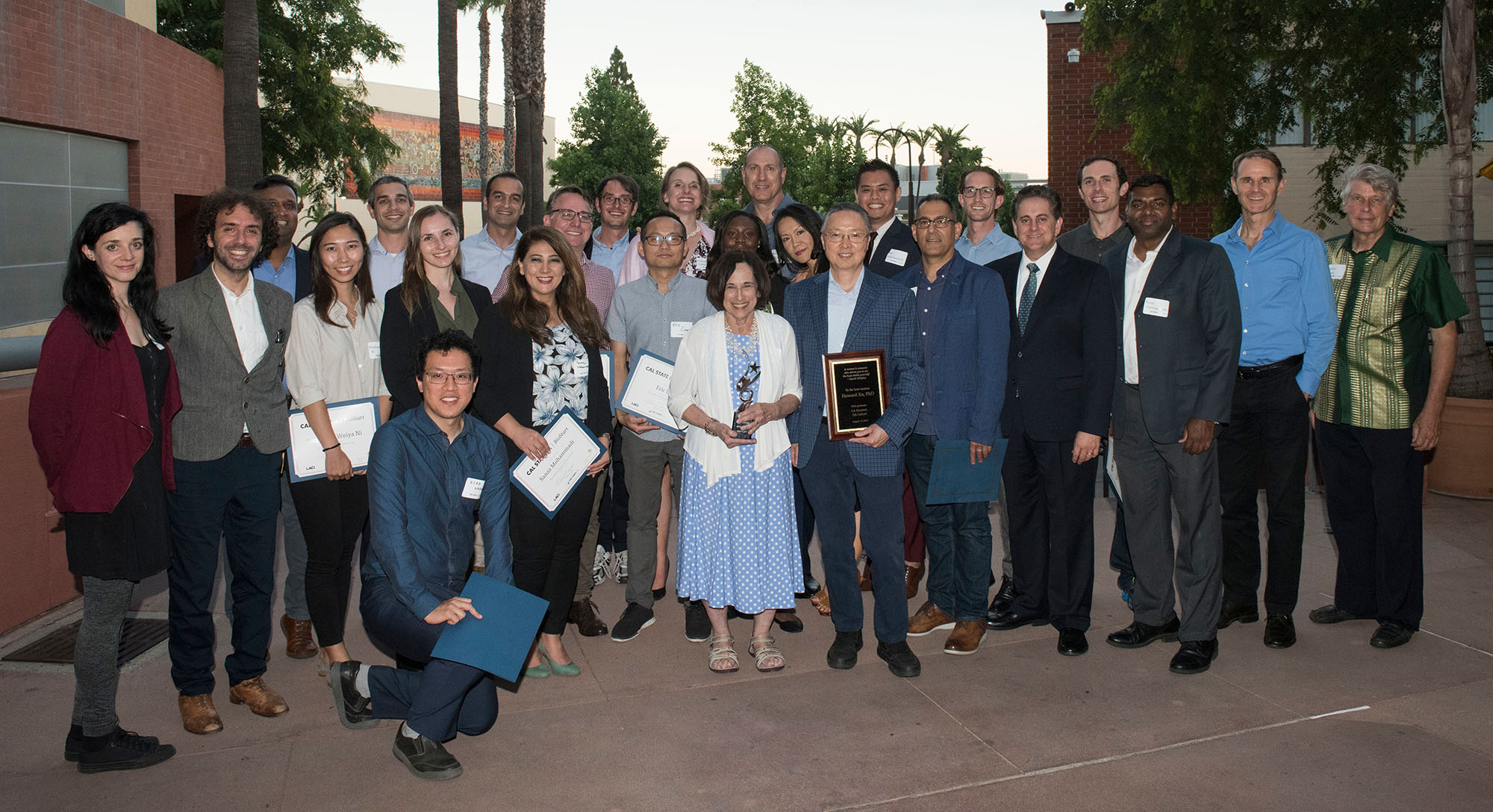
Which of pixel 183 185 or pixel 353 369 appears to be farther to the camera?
pixel 183 185

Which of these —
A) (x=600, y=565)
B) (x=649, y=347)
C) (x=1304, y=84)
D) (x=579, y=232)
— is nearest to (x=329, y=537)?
(x=649, y=347)

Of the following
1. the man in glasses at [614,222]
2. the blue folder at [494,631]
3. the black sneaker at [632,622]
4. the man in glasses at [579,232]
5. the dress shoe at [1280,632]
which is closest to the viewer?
the blue folder at [494,631]

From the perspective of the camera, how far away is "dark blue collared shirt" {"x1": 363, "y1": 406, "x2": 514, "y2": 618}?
402cm

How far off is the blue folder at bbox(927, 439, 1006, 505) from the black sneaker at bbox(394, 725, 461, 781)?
2473mm

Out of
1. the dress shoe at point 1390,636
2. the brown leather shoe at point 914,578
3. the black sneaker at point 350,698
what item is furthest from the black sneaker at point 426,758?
the dress shoe at point 1390,636

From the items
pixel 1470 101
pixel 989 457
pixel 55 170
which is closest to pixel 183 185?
pixel 55 170

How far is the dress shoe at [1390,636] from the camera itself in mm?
5234

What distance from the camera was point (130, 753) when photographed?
4.07 m

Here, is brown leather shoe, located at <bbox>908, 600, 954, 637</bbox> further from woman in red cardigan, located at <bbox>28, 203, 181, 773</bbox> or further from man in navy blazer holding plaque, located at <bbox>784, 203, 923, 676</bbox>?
woman in red cardigan, located at <bbox>28, 203, 181, 773</bbox>

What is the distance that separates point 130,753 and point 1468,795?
492 centimetres

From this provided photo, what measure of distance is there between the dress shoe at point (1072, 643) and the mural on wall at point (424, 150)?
59622mm

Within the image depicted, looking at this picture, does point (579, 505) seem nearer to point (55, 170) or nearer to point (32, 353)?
point (32, 353)

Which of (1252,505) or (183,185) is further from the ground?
(183,185)

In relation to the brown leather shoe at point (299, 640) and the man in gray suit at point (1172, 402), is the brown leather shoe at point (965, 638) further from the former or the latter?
the brown leather shoe at point (299, 640)
